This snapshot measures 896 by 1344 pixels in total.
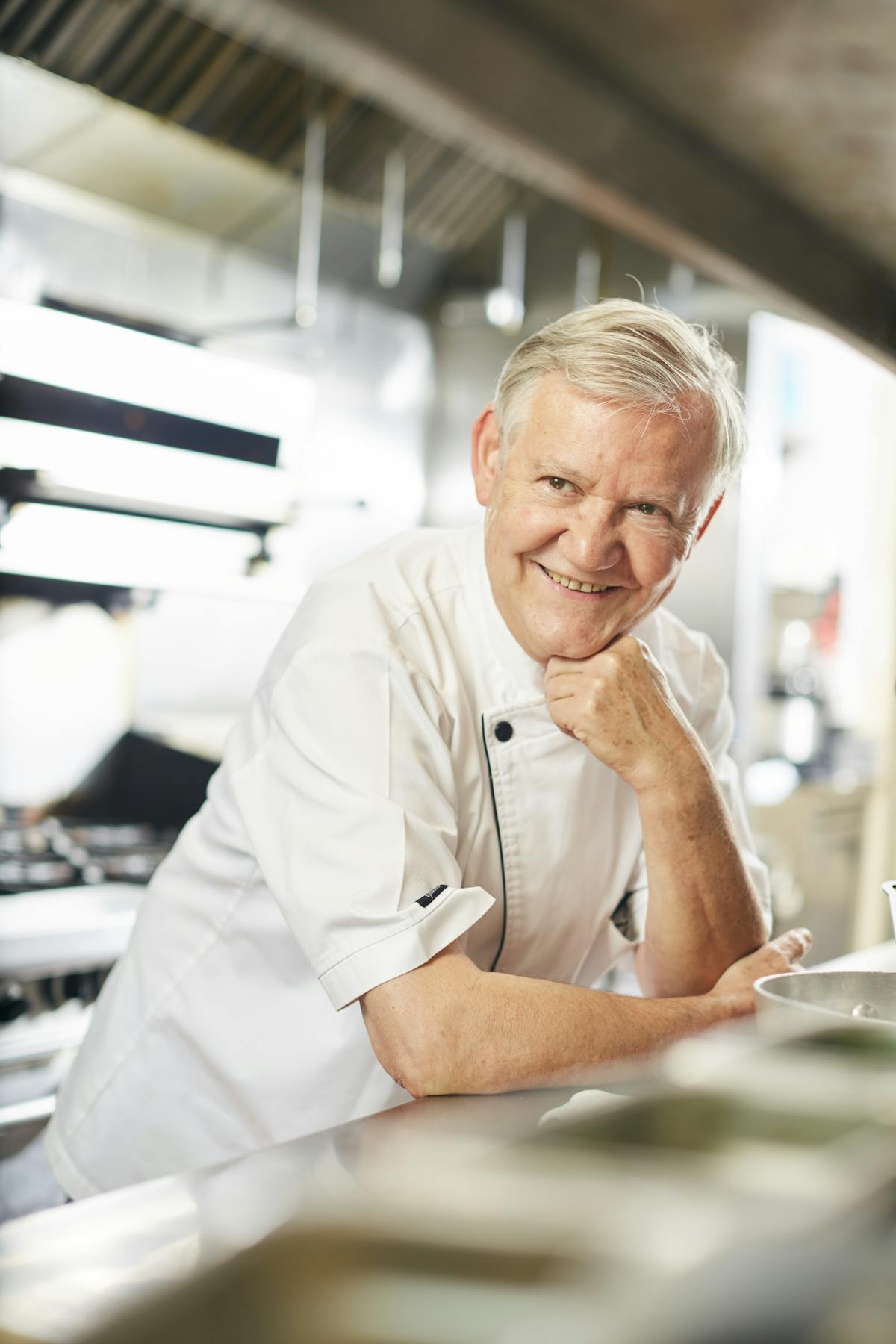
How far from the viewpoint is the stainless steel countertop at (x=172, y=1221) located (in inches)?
19.1

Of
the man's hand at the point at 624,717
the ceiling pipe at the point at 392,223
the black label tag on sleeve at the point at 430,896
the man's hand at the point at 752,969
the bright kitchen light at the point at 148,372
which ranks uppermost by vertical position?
the ceiling pipe at the point at 392,223

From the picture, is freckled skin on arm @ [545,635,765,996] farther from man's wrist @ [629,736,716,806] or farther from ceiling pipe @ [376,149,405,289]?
ceiling pipe @ [376,149,405,289]

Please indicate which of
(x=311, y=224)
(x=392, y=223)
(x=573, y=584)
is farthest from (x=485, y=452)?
(x=392, y=223)

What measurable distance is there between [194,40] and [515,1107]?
8.83ft

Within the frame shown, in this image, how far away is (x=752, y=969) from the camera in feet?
4.08

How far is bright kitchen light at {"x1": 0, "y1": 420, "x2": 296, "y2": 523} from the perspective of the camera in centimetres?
283

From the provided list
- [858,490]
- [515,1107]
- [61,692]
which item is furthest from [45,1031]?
[858,490]

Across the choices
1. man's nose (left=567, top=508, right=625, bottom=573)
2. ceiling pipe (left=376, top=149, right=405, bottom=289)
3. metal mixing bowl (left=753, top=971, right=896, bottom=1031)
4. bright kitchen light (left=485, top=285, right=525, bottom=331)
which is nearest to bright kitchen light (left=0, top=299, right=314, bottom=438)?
ceiling pipe (left=376, top=149, right=405, bottom=289)

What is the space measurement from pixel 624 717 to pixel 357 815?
36cm

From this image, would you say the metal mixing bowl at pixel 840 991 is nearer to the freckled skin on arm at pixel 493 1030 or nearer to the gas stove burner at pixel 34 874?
the freckled skin on arm at pixel 493 1030

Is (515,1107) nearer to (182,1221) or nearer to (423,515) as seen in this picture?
(182,1221)

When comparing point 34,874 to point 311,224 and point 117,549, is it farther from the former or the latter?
point 311,224

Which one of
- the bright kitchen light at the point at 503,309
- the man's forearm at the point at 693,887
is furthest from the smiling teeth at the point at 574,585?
the bright kitchen light at the point at 503,309

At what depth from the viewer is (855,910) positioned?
15.4 ft
